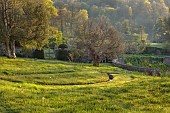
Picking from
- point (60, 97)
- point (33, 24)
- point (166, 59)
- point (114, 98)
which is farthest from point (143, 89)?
point (166, 59)

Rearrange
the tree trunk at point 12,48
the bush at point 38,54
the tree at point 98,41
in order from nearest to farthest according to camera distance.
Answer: the tree trunk at point 12,48
the tree at point 98,41
the bush at point 38,54

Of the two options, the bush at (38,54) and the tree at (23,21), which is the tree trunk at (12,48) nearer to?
the tree at (23,21)

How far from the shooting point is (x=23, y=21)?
1111 inches

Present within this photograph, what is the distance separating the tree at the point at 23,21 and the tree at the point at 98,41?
8.39m

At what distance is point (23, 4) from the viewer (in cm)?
2881

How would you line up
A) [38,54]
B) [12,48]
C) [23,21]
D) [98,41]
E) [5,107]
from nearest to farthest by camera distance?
1. [5,107]
2. [23,21]
3. [12,48]
4. [98,41]
5. [38,54]

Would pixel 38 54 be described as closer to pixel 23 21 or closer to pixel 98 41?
pixel 98 41

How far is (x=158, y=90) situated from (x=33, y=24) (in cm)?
2053

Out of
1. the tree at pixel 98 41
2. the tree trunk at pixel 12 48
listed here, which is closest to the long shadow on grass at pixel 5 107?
the tree trunk at pixel 12 48

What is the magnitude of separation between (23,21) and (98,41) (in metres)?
11.2

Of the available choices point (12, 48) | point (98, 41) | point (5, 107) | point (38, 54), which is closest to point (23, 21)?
point (12, 48)

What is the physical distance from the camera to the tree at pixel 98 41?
1426 inches

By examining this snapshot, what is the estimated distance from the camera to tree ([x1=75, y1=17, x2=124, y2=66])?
36.2 meters

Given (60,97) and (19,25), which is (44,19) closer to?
(19,25)
